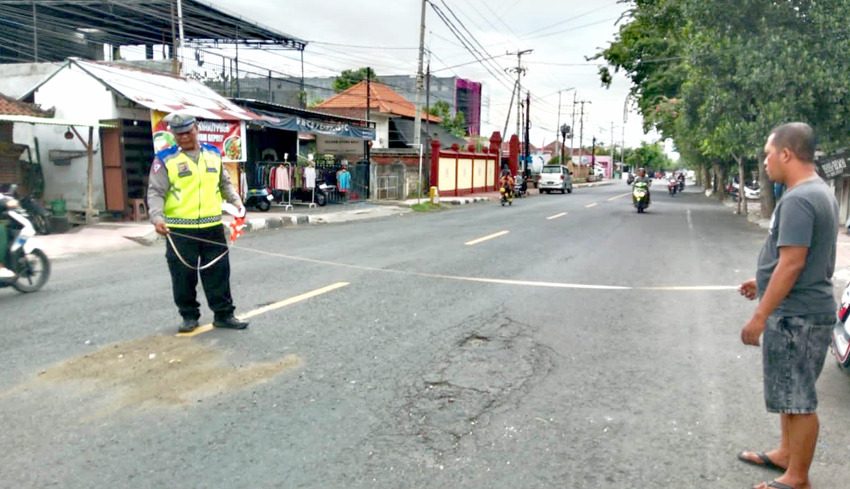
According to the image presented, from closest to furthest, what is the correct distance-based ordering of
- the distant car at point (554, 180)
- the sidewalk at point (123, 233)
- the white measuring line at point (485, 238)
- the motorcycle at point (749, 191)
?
the sidewalk at point (123, 233) → the white measuring line at point (485, 238) → the motorcycle at point (749, 191) → the distant car at point (554, 180)

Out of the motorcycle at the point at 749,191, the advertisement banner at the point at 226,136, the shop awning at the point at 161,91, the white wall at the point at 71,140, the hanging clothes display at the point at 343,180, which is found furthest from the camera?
the motorcycle at the point at 749,191

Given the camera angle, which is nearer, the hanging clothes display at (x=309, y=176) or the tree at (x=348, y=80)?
the hanging clothes display at (x=309, y=176)

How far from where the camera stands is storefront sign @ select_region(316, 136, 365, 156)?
28.9 metres

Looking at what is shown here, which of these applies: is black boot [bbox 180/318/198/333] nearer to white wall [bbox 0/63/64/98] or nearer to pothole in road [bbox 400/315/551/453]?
pothole in road [bbox 400/315/551/453]

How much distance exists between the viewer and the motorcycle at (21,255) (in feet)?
24.9

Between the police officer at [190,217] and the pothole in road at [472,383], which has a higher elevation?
the police officer at [190,217]

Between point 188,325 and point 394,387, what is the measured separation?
7.40ft

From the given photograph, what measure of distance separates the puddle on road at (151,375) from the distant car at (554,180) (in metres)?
40.4

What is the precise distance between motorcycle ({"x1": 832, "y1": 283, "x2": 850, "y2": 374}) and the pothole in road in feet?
6.53

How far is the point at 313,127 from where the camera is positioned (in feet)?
74.2

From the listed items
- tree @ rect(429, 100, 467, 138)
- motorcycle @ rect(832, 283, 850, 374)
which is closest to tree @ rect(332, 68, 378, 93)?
tree @ rect(429, 100, 467, 138)

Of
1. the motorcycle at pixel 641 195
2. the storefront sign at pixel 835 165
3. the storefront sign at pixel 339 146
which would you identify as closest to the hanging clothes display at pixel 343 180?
the storefront sign at pixel 339 146

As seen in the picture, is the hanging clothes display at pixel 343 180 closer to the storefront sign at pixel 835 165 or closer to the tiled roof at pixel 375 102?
the storefront sign at pixel 835 165

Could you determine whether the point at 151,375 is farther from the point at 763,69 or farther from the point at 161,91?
the point at 763,69
